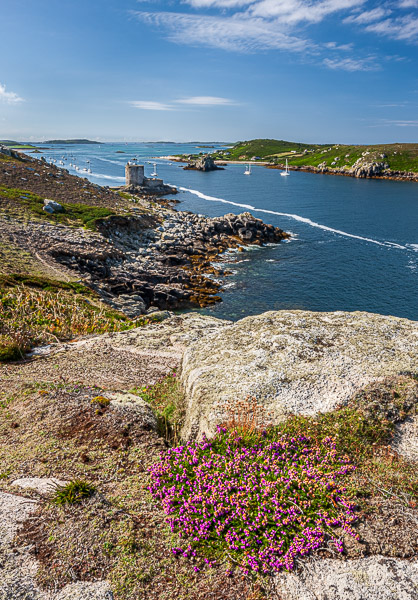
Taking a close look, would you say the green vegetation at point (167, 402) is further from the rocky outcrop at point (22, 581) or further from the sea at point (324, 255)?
the sea at point (324, 255)

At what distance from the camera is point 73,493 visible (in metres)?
6.04

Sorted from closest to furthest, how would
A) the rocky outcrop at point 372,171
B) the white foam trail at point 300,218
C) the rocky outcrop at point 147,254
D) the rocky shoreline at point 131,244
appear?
1. the rocky outcrop at point 147,254
2. the rocky shoreline at point 131,244
3. the white foam trail at point 300,218
4. the rocky outcrop at point 372,171

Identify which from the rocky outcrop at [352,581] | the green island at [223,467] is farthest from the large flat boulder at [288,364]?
the rocky outcrop at [352,581]

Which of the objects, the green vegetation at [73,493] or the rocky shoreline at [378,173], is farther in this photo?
the rocky shoreline at [378,173]

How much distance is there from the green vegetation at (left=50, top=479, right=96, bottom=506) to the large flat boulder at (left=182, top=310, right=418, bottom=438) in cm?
241

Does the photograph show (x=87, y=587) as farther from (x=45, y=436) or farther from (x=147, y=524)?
(x=45, y=436)

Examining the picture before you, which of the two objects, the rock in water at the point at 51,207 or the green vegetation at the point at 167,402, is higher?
the rock in water at the point at 51,207

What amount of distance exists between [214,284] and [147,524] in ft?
133

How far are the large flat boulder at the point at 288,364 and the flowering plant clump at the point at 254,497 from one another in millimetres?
743

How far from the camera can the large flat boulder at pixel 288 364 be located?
788 cm

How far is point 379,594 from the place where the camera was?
15.0ft

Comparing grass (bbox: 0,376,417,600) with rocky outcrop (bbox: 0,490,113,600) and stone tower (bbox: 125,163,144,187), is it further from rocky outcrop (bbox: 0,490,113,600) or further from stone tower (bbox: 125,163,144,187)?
stone tower (bbox: 125,163,144,187)

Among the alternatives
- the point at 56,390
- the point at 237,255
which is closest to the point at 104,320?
the point at 56,390

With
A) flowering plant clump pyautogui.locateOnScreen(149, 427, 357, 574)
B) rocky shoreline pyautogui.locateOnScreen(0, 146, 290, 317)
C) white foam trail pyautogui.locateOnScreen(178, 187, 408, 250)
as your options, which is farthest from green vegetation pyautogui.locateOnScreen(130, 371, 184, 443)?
white foam trail pyautogui.locateOnScreen(178, 187, 408, 250)
